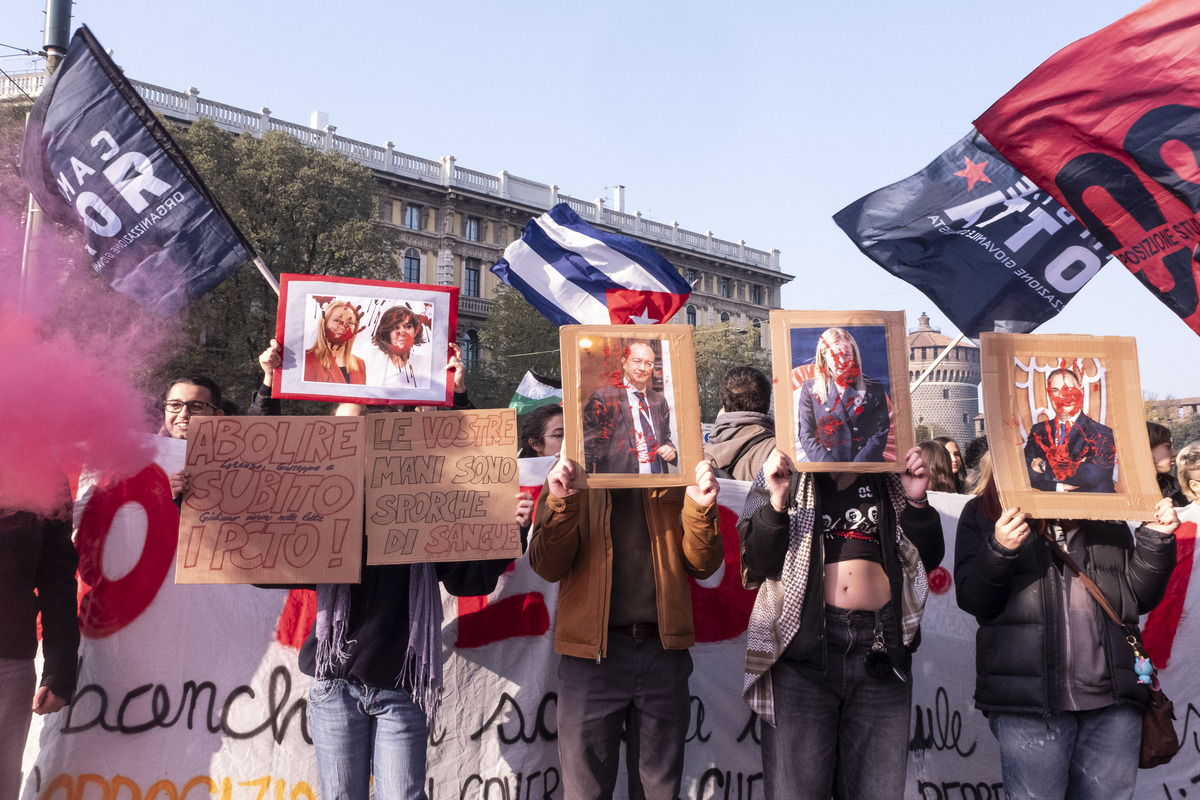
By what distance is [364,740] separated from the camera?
294 cm

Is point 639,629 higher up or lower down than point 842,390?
lower down

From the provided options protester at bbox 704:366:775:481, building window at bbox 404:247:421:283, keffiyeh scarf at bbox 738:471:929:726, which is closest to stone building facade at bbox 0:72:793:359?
building window at bbox 404:247:421:283

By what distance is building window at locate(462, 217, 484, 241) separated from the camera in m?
43.8

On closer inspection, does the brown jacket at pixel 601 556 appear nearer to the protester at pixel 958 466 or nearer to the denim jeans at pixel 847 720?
the denim jeans at pixel 847 720

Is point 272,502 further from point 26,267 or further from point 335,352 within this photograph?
point 26,267

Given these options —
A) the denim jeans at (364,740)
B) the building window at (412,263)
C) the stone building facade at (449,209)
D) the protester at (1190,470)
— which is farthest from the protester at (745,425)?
the building window at (412,263)

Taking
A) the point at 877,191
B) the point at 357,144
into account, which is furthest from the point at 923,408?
the point at 877,191

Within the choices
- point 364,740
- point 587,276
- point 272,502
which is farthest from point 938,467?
point 272,502

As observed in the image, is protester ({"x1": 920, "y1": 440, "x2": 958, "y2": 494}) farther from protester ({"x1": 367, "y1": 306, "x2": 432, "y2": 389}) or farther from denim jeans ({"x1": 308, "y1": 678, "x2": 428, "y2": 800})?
denim jeans ({"x1": 308, "y1": 678, "x2": 428, "y2": 800})

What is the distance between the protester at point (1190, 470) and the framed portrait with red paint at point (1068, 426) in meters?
1.61

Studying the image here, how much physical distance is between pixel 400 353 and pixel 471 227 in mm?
42035

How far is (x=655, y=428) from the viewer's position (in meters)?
2.96

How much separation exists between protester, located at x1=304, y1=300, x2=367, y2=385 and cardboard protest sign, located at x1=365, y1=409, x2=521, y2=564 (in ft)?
0.65

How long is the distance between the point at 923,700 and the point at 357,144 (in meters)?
39.6
